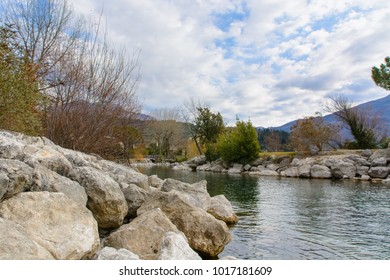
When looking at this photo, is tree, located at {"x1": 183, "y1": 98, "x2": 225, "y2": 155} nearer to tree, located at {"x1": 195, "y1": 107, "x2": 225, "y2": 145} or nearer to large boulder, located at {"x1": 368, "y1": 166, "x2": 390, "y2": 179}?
tree, located at {"x1": 195, "y1": 107, "x2": 225, "y2": 145}

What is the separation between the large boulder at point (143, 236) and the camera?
19.0ft

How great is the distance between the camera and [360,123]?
135 feet

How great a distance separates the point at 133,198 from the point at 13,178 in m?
3.75

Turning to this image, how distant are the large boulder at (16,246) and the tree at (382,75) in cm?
3229

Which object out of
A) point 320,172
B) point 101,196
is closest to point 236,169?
point 320,172

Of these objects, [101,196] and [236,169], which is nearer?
[101,196]

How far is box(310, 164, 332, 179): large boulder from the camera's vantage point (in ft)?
92.1

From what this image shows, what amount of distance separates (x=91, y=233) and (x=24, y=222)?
0.95 meters

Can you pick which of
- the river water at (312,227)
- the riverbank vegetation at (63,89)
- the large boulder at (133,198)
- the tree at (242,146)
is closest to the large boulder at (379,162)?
the river water at (312,227)

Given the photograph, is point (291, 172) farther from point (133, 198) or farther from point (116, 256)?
point (116, 256)

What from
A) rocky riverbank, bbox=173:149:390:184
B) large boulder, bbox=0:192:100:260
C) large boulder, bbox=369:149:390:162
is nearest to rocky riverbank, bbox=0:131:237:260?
Result: large boulder, bbox=0:192:100:260

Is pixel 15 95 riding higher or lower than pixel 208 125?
lower

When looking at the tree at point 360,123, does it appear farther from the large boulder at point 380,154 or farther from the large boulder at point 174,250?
the large boulder at point 174,250

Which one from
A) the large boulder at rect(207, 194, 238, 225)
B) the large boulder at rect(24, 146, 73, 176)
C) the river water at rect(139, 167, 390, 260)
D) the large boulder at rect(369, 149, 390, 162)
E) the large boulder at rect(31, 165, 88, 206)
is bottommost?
the river water at rect(139, 167, 390, 260)
